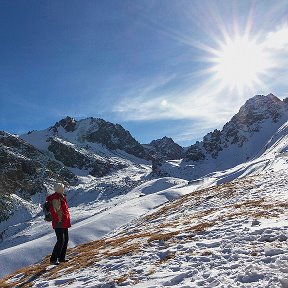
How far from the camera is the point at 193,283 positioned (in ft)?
28.1

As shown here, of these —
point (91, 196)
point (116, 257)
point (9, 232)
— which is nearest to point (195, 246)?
point (116, 257)

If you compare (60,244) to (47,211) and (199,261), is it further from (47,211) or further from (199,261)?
(199,261)

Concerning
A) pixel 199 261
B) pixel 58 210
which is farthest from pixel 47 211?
pixel 199 261

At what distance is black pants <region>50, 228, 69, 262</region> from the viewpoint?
1522 centimetres

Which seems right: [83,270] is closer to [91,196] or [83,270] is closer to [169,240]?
[169,240]

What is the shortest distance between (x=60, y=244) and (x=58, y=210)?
1621 millimetres

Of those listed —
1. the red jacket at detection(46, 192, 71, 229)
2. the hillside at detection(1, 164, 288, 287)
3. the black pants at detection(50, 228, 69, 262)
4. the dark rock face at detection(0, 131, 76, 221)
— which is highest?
the dark rock face at detection(0, 131, 76, 221)

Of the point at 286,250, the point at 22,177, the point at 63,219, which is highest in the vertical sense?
the point at 22,177

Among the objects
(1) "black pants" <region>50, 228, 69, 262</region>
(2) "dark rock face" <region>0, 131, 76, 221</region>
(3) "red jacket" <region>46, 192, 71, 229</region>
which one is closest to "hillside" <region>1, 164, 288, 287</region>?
(1) "black pants" <region>50, 228, 69, 262</region>

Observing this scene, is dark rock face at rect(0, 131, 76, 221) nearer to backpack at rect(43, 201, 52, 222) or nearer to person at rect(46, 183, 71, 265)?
person at rect(46, 183, 71, 265)

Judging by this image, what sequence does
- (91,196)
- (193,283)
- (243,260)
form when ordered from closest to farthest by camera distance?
(193,283), (243,260), (91,196)

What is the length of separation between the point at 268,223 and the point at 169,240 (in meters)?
3.64

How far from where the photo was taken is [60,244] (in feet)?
50.9

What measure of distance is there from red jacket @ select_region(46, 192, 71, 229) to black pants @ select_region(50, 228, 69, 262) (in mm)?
293
